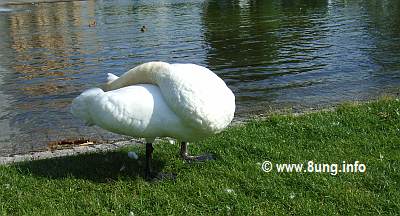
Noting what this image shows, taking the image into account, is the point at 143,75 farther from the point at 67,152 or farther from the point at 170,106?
the point at 67,152

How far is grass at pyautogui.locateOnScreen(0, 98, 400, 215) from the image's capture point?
17.7 ft

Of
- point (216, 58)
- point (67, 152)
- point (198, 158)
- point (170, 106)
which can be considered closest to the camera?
point (170, 106)

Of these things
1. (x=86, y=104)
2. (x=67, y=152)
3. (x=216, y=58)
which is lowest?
(x=216, y=58)

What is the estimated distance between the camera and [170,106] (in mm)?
5895

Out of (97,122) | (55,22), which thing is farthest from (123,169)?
(55,22)

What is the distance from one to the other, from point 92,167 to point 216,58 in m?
A: 11.9

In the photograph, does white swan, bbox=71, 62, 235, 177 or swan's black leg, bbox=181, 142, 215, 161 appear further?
swan's black leg, bbox=181, 142, 215, 161

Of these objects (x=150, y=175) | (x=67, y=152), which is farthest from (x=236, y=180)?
(x=67, y=152)

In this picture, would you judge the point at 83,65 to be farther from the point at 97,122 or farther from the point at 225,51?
the point at 97,122

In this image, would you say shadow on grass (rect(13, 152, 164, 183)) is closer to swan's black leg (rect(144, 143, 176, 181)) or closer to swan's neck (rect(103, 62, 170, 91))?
swan's black leg (rect(144, 143, 176, 181))

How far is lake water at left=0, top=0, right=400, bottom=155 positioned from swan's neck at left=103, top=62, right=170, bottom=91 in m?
2.77

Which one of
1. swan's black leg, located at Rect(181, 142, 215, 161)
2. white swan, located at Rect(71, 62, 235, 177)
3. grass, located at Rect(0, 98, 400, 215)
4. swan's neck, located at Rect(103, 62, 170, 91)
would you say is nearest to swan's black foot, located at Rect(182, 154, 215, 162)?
swan's black leg, located at Rect(181, 142, 215, 161)

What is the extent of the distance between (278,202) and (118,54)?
15525 millimetres

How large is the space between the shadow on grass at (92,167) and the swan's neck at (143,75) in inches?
39.4
